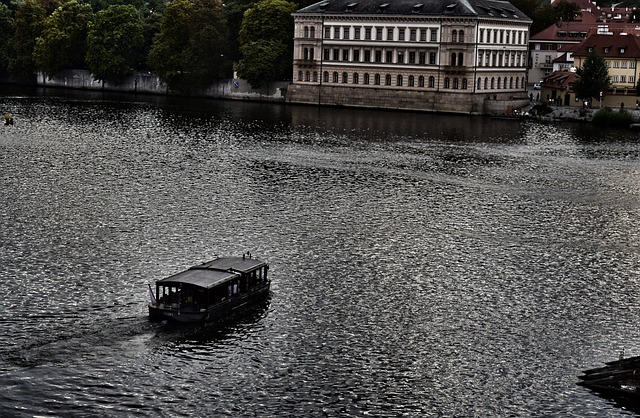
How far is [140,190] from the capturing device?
84500 millimetres

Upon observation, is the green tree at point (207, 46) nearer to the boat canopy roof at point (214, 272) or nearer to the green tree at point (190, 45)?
the green tree at point (190, 45)

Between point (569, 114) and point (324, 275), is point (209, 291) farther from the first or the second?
point (569, 114)

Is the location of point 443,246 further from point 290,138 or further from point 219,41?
point 219,41

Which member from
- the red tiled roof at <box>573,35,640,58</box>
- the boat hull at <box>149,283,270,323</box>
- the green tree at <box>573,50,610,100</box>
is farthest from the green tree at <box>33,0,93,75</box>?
the boat hull at <box>149,283,270,323</box>

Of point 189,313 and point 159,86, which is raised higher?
point 159,86

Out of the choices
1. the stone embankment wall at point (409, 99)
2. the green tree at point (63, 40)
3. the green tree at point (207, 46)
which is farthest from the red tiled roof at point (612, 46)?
the green tree at point (63, 40)

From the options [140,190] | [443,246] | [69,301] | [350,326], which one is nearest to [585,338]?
[350,326]

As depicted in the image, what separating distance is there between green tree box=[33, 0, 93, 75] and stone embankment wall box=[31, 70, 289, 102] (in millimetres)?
3267

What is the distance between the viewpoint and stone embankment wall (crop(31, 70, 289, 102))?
173 m

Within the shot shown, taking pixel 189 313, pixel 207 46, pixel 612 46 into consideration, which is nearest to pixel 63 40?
pixel 207 46

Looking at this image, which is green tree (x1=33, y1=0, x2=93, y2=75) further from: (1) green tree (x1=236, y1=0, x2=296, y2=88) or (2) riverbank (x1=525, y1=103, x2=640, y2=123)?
(2) riverbank (x1=525, y1=103, x2=640, y2=123)

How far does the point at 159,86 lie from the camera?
187375 mm

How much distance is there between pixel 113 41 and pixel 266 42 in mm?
30936

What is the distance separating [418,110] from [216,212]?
287 feet
